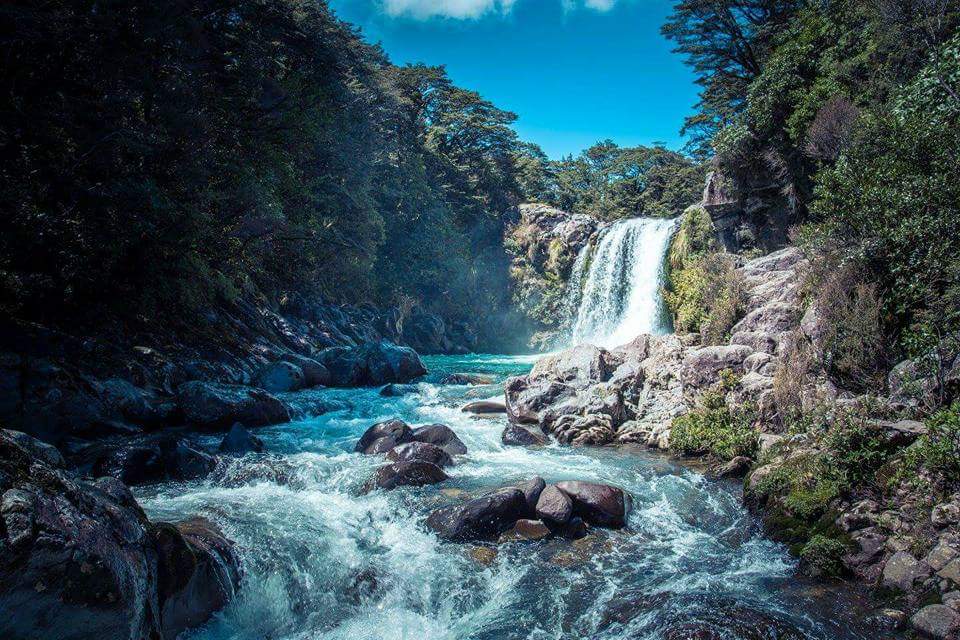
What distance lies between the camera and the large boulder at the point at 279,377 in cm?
1623

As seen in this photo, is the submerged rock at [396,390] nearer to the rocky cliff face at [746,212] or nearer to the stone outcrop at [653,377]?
the stone outcrop at [653,377]

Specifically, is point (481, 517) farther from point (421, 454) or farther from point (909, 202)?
point (909, 202)

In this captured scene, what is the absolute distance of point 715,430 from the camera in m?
10.1

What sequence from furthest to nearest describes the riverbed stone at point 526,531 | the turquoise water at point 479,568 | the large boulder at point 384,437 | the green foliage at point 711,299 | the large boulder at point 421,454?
1. the green foliage at point 711,299
2. the large boulder at point 384,437
3. the large boulder at point 421,454
4. the riverbed stone at point 526,531
5. the turquoise water at point 479,568

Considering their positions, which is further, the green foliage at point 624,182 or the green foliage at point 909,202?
the green foliage at point 624,182

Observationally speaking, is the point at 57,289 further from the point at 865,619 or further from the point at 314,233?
the point at 865,619

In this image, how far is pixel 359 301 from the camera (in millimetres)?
31344

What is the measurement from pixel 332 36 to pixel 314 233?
977 cm

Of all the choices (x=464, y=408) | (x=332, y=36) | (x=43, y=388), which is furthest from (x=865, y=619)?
(x=332, y=36)

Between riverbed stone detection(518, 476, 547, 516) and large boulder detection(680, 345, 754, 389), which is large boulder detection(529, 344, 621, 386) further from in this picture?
riverbed stone detection(518, 476, 547, 516)

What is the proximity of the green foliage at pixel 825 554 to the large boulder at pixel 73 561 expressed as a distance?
6.61 m

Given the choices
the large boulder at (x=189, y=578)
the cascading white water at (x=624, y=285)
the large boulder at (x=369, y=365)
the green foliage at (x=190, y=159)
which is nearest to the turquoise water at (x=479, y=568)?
the large boulder at (x=189, y=578)

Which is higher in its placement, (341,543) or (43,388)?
(43,388)

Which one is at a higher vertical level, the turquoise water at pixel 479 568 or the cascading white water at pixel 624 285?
the cascading white water at pixel 624 285
